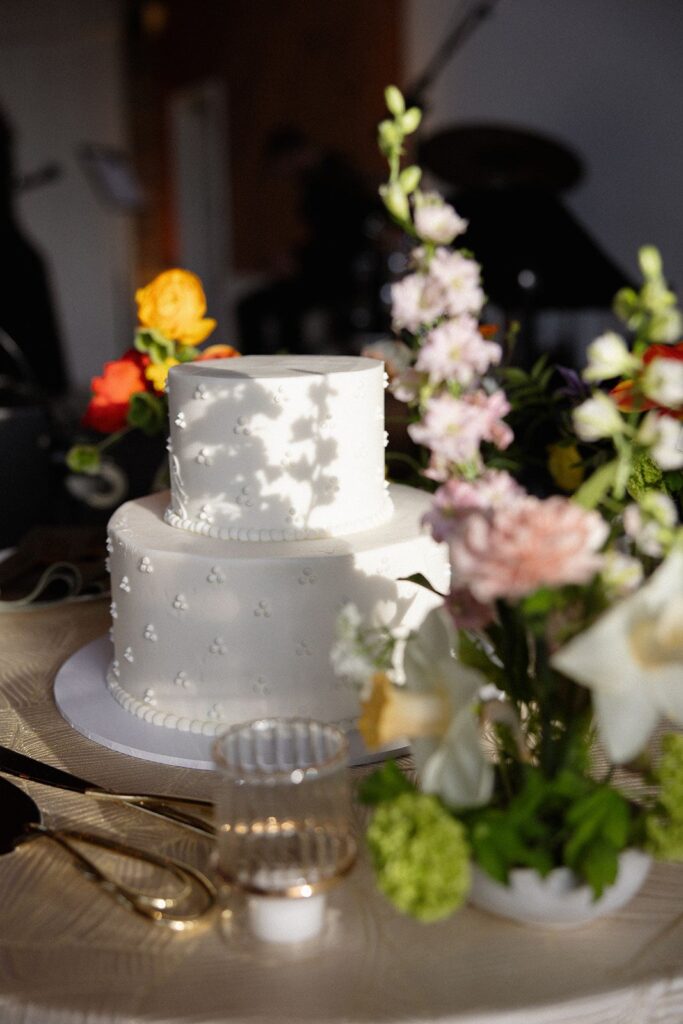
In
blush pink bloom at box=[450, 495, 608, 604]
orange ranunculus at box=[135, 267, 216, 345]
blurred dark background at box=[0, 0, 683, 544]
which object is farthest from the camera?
blurred dark background at box=[0, 0, 683, 544]

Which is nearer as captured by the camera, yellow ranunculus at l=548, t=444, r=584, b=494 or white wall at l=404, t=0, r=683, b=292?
yellow ranunculus at l=548, t=444, r=584, b=494

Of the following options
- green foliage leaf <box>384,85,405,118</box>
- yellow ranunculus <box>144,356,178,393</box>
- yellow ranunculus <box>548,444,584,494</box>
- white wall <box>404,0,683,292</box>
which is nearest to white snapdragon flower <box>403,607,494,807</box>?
green foliage leaf <box>384,85,405,118</box>

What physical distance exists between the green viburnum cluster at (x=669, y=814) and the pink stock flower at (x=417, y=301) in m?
0.33

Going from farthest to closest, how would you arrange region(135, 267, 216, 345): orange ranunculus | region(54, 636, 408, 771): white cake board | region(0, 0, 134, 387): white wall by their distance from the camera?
region(0, 0, 134, 387): white wall
region(135, 267, 216, 345): orange ranunculus
region(54, 636, 408, 771): white cake board

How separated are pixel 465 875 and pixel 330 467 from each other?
52cm

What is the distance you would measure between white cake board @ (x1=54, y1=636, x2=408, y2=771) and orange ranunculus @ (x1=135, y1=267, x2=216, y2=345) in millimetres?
419

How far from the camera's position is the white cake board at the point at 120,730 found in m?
0.97

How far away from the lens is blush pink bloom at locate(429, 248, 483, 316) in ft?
2.22

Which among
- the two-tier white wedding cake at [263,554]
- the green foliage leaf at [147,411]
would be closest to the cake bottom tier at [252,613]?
the two-tier white wedding cake at [263,554]

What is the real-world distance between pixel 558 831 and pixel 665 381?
0.99ft

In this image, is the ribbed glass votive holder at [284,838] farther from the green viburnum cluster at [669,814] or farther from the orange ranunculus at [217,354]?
the orange ranunculus at [217,354]

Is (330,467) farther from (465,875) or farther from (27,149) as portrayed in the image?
(27,149)

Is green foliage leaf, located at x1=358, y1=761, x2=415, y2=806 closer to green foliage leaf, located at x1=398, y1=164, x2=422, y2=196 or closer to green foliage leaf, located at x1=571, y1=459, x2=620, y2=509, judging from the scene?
green foliage leaf, located at x1=571, y1=459, x2=620, y2=509

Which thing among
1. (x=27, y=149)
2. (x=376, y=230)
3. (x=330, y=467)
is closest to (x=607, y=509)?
(x=330, y=467)
